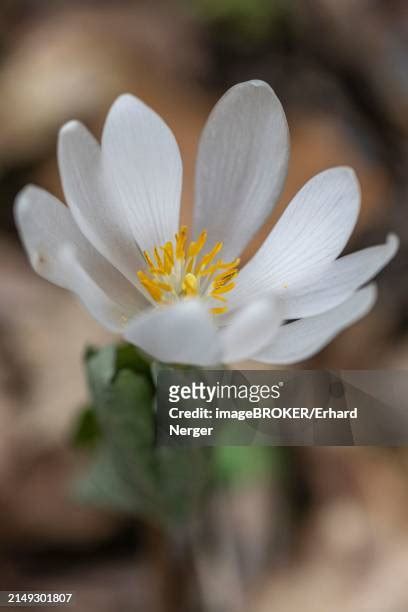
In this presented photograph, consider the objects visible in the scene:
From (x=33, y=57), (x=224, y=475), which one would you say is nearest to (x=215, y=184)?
(x=224, y=475)

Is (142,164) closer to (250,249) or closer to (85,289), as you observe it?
(85,289)

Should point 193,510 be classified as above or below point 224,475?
below

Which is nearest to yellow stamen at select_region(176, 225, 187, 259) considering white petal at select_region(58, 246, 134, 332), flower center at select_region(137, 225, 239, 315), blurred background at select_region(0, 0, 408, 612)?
flower center at select_region(137, 225, 239, 315)

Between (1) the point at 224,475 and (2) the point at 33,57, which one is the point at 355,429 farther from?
(2) the point at 33,57

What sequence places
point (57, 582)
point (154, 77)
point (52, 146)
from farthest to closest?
point (154, 77) < point (52, 146) < point (57, 582)

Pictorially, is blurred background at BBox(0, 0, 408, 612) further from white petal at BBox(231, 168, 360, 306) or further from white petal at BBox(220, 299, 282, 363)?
white petal at BBox(220, 299, 282, 363)

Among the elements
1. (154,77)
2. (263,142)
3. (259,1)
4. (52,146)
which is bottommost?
(263,142)

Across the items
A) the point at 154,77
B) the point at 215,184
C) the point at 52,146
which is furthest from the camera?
the point at 154,77
